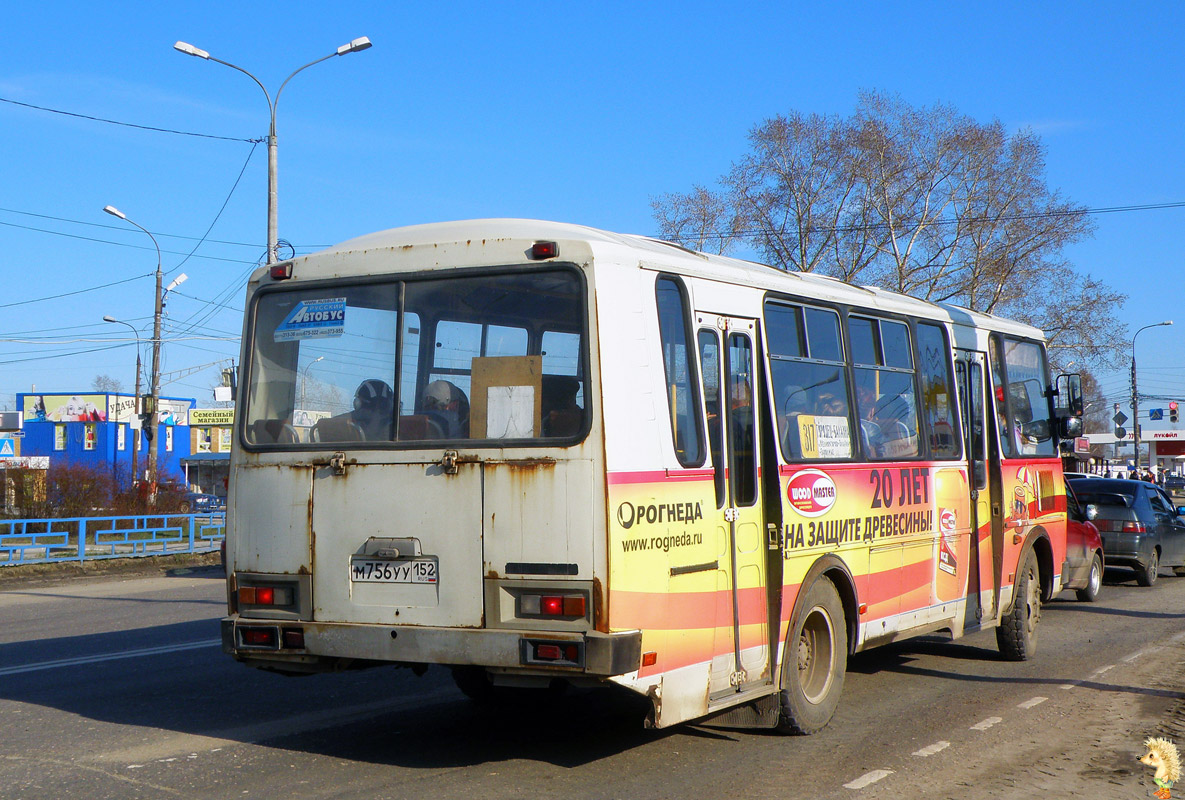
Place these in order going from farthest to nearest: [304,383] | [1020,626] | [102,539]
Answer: [102,539] < [1020,626] < [304,383]

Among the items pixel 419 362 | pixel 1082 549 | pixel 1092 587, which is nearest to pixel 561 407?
pixel 419 362

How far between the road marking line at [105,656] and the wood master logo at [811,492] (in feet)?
21.7

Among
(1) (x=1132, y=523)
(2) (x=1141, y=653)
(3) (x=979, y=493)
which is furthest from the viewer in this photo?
(1) (x=1132, y=523)

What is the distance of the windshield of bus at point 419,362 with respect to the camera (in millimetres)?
6016

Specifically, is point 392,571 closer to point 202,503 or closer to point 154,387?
point 154,387

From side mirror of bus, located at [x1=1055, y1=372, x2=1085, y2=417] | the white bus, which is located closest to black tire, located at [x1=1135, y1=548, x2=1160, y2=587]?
side mirror of bus, located at [x1=1055, y1=372, x2=1085, y2=417]

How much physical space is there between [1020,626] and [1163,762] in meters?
3.99

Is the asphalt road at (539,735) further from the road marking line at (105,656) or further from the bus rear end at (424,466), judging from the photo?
the bus rear end at (424,466)

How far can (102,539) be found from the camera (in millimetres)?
25734

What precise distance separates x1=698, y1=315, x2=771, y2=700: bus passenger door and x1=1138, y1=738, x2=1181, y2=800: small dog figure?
213 centimetres

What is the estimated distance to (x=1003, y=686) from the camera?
9297 mm

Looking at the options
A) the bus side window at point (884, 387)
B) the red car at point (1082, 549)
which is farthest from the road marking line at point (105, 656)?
the red car at point (1082, 549)

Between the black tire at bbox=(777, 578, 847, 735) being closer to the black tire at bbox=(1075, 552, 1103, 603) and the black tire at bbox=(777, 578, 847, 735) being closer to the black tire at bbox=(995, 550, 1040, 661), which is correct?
the black tire at bbox=(995, 550, 1040, 661)

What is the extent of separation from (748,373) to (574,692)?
3.23 m
